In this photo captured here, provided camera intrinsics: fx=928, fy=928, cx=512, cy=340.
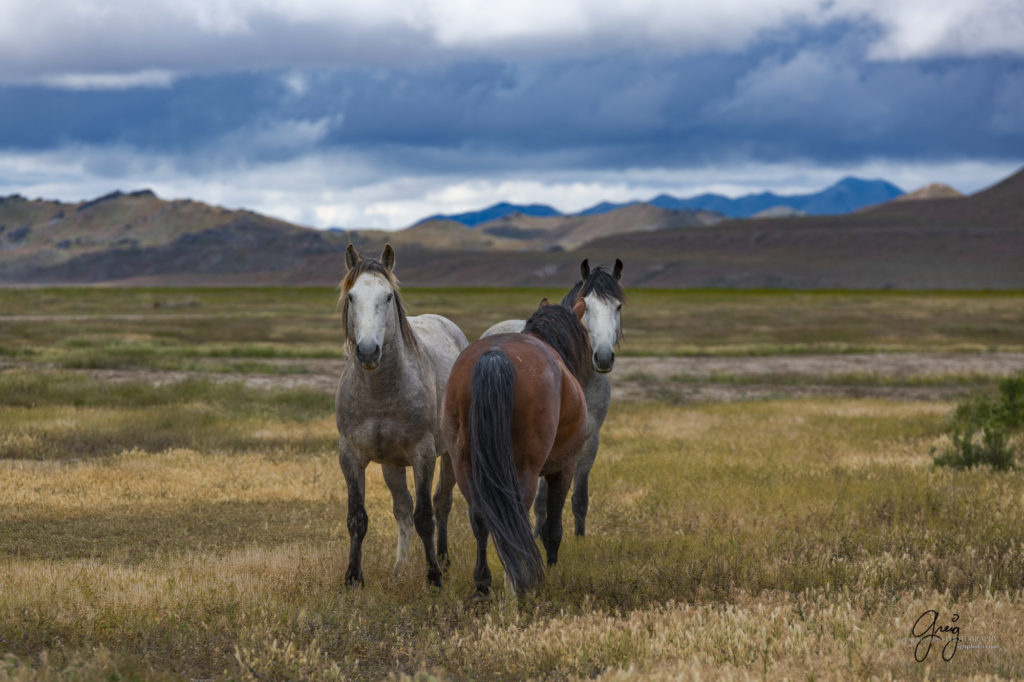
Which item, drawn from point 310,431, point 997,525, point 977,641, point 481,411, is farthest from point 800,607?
point 310,431

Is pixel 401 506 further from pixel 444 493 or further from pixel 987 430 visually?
pixel 987 430

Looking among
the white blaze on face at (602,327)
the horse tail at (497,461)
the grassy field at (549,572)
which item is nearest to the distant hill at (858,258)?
the grassy field at (549,572)

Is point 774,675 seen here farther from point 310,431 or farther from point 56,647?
point 310,431

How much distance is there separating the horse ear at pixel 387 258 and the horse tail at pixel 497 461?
1.48m

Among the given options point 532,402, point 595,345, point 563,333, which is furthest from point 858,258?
point 532,402

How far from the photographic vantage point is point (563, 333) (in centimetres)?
782

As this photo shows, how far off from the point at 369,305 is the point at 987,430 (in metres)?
9.64

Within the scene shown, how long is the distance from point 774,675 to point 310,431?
12.5 metres

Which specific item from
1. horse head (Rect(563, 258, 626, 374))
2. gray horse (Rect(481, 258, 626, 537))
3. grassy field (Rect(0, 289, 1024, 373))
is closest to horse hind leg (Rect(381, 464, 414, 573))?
gray horse (Rect(481, 258, 626, 537))

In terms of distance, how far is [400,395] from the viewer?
7.60 meters

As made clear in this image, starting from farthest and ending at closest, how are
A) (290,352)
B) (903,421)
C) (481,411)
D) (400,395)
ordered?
1. (290,352)
2. (903,421)
3. (400,395)
4. (481,411)

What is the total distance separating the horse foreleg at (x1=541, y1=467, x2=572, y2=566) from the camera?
7453 mm

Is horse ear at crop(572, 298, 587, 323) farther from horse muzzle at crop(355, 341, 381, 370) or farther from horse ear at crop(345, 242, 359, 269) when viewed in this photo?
horse muzzle at crop(355, 341, 381, 370)

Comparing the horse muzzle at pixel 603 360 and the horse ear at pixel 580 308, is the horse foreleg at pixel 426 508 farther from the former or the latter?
the horse ear at pixel 580 308
